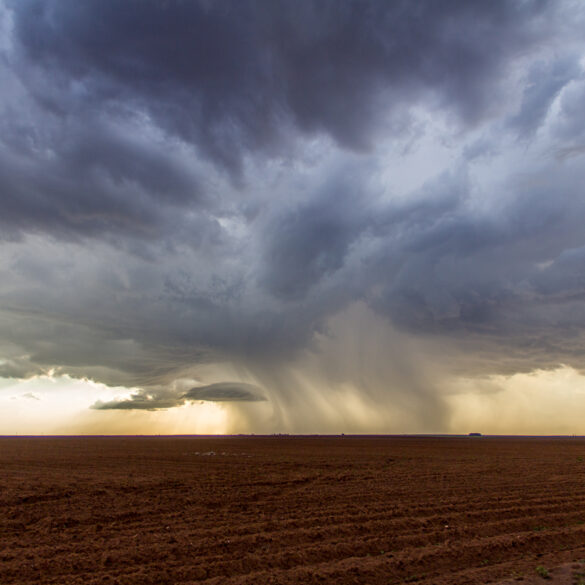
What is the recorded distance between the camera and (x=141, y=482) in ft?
104

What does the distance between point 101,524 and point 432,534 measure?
1318 centimetres

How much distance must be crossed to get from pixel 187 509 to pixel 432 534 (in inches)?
455

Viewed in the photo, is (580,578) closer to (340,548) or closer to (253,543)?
(340,548)

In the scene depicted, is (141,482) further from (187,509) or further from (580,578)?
(580,578)

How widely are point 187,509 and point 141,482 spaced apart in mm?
11661

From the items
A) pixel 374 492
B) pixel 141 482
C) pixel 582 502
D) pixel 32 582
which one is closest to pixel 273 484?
pixel 374 492

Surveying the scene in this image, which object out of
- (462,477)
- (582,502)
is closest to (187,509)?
(582,502)

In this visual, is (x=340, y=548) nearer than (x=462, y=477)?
Yes

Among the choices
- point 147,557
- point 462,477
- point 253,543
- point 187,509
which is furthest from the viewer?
point 462,477

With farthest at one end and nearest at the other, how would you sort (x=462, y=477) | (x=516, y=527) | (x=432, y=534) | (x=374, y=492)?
(x=462, y=477)
(x=374, y=492)
(x=516, y=527)
(x=432, y=534)

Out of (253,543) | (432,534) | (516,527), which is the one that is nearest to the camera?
(253,543)

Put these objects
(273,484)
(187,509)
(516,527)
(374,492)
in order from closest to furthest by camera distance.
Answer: (516,527)
(187,509)
(374,492)
(273,484)

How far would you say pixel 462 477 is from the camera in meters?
34.3

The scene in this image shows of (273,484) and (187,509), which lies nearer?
(187,509)
